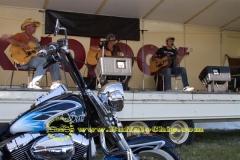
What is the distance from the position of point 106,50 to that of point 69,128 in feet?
12.5

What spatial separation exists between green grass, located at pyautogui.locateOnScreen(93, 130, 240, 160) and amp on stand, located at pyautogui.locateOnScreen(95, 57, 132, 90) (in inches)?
50.4

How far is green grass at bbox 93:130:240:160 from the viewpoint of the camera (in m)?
3.59

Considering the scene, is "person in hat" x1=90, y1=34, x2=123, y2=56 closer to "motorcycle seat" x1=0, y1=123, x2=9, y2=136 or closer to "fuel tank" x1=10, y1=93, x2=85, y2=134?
"fuel tank" x1=10, y1=93, x2=85, y2=134

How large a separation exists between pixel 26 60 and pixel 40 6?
151cm

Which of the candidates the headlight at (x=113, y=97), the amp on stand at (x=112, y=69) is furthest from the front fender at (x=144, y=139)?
the amp on stand at (x=112, y=69)

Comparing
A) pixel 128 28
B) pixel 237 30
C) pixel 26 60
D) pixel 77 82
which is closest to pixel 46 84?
pixel 26 60

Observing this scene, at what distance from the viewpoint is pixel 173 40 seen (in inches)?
249

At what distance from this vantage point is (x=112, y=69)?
4.47m

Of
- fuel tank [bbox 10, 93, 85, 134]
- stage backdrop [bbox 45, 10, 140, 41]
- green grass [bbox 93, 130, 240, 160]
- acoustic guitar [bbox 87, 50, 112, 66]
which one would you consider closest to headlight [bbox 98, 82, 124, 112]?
fuel tank [bbox 10, 93, 85, 134]

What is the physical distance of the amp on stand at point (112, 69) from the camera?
4.43 meters

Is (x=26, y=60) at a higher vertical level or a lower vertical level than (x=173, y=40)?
lower

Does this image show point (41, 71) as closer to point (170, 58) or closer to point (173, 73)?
point (173, 73)

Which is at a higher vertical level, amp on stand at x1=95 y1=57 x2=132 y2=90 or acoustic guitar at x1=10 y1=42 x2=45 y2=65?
acoustic guitar at x1=10 y1=42 x2=45 y2=65

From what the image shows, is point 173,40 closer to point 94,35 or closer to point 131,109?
point 94,35
